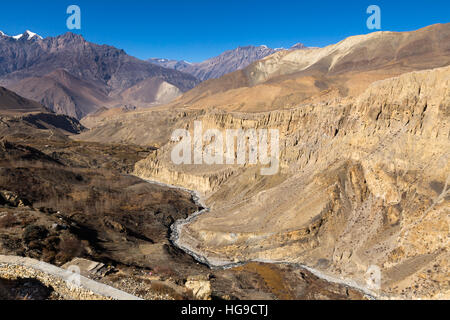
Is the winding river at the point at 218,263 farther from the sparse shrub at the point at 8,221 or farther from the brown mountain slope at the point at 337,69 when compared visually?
the brown mountain slope at the point at 337,69

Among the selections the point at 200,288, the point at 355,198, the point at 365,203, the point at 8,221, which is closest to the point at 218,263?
the point at 200,288

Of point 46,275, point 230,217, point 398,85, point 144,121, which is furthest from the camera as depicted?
point 144,121

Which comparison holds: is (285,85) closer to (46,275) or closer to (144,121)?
(144,121)

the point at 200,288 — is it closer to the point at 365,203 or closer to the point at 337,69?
the point at 365,203

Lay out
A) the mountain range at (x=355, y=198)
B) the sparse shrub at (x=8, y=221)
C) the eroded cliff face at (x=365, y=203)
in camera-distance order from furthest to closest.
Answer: the sparse shrub at (x=8, y=221)
the mountain range at (x=355, y=198)
the eroded cliff face at (x=365, y=203)

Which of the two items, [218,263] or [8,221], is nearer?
[8,221]

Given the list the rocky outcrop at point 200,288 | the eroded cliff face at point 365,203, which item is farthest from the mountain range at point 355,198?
the rocky outcrop at point 200,288
